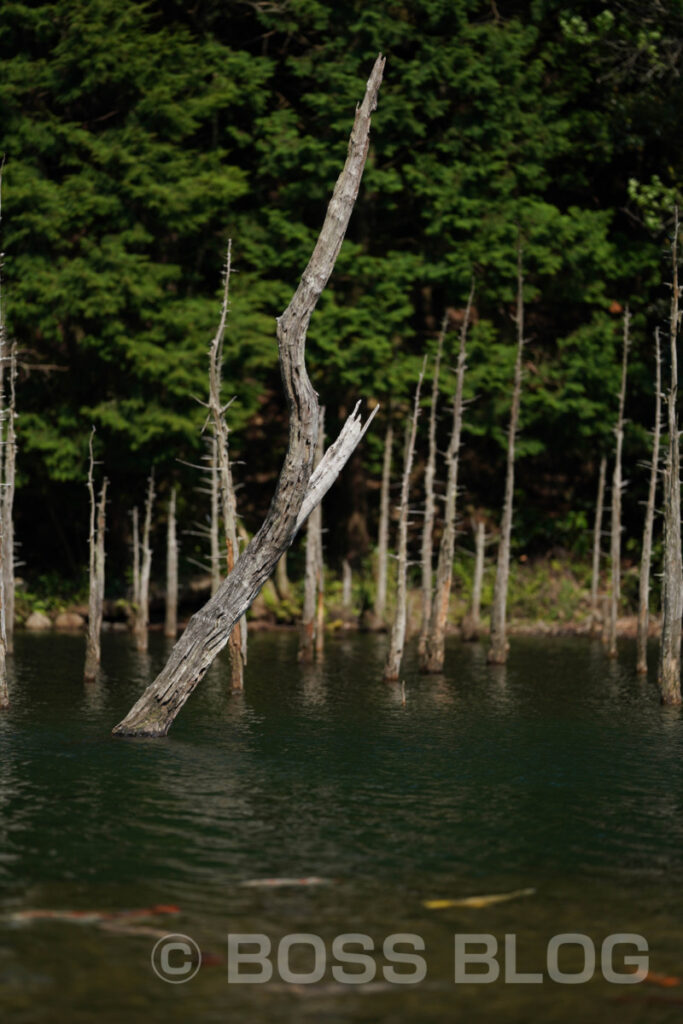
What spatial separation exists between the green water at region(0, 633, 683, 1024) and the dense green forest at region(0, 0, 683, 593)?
15.4 meters

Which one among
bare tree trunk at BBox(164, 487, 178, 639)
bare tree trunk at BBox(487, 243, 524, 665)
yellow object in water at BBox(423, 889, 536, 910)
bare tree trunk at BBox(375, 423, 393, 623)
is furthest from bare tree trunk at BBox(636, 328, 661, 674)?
yellow object in water at BBox(423, 889, 536, 910)

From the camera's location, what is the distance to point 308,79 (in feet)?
176

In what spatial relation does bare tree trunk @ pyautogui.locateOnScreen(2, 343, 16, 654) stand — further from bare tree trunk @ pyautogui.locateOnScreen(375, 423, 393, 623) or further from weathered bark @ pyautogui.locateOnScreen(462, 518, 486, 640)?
weathered bark @ pyautogui.locateOnScreen(462, 518, 486, 640)

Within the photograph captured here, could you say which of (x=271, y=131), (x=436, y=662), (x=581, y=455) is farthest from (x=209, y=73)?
(x=436, y=662)

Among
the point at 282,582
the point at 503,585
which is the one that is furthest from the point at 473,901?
the point at 282,582

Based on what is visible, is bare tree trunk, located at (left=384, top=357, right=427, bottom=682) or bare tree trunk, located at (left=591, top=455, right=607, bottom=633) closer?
bare tree trunk, located at (left=384, top=357, right=427, bottom=682)

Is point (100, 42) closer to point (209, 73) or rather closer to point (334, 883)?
point (209, 73)

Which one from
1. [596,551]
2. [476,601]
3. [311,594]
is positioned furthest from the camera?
[476,601]

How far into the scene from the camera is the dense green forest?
45719 mm

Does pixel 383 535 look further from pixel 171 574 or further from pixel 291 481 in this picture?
pixel 291 481

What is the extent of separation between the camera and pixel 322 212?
5000cm

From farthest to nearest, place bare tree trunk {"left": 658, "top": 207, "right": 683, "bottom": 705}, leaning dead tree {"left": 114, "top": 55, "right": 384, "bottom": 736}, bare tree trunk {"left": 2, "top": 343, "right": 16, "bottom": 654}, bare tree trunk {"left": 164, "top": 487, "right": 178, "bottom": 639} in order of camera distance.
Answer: bare tree trunk {"left": 164, "top": 487, "right": 178, "bottom": 639}, bare tree trunk {"left": 2, "top": 343, "right": 16, "bottom": 654}, bare tree trunk {"left": 658, "top": 207, "right": 683, "bottom": 705}, leaning dead tree {"left": 114, "top": 55, "right": 384, "bottom": 736}

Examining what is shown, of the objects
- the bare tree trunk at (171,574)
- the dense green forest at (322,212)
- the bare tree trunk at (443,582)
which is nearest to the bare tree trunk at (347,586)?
the dense green forest at (322,212)

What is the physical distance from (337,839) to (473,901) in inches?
132
